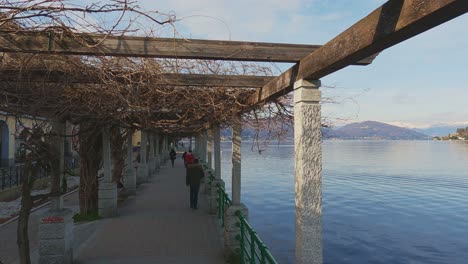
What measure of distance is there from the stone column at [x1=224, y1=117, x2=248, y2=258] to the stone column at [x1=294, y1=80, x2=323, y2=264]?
3.74 metres

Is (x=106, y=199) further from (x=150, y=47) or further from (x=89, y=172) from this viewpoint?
(x=150, y=47)

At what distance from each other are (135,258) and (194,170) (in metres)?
5.38

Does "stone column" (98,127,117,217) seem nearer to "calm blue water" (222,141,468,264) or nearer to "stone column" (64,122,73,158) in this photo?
"stone column" (64,122,73,158)

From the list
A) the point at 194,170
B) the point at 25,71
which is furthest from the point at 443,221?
the point at 25,71

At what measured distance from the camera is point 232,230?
7.85 meters

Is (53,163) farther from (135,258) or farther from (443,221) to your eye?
(443,221)

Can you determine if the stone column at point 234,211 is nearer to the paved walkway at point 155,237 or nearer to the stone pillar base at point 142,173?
the paved walkway at point 155,237

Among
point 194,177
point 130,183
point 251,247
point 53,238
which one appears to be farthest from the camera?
point 130,183

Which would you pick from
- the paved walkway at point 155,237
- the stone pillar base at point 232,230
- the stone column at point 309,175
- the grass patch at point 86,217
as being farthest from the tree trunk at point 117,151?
the stone column at point 309,175

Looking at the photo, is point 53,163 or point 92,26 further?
point 53,163

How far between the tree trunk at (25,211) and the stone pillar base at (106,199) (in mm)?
6003

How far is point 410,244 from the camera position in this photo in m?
16.0

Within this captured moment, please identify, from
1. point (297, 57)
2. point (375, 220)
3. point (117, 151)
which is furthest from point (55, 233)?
point (375, 220)

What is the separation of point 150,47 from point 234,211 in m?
4.74
